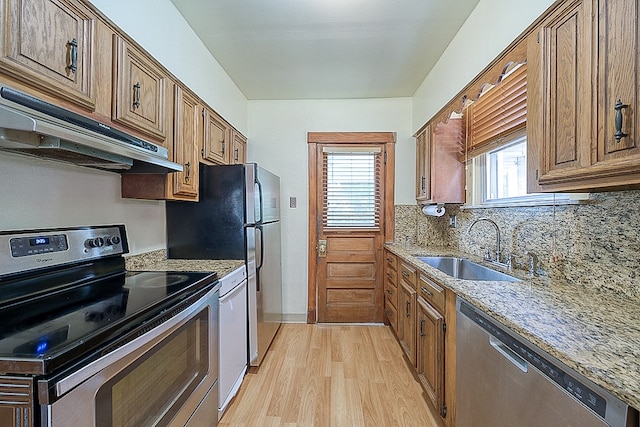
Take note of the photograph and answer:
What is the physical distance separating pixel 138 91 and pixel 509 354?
205 cm

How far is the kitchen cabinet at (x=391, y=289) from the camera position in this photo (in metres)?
3.01

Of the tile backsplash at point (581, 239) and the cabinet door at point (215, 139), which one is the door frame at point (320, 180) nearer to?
the cabinet door at point (215, 139)

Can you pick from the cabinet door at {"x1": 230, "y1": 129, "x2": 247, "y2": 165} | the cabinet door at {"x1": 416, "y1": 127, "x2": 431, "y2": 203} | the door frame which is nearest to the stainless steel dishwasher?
the cabinet door at {"x1": 416, "y1": 127, "x2": 431, "y2": 203}

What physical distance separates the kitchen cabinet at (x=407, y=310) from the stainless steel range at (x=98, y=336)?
4.58 feet

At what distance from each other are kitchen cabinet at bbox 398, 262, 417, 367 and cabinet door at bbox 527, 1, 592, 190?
1.24 m

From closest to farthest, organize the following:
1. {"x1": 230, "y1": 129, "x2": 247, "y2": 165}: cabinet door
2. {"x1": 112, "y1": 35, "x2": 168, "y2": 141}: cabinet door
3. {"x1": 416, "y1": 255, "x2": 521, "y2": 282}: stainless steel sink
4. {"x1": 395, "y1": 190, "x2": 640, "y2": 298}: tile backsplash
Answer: {"x1": 395, "y1": 190, "x2": 640, "y2": 298}: tile backsplash, {"x1": 112, "y1": 35, "x2": 168, "y2": 141}: cabinet door, {"x1": 416, "y1": 255, "x2": 521, "y2": 282}: stainless steel sink, {"x1": 230, "y1": 129, "x2": 247, "y2": 165}: cabinet door

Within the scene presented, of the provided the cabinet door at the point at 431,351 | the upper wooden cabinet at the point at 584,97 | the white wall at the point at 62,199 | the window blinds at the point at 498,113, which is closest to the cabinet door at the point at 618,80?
the upper wooden cabinet at the point at 584,97

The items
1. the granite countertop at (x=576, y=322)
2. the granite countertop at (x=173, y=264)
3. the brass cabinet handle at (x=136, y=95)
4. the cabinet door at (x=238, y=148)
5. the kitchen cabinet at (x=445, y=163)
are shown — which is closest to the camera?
the granite countertop at (x=576, y=322)

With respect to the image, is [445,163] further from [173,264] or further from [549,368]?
[173,264]

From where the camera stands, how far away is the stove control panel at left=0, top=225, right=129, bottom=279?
4.00 ft

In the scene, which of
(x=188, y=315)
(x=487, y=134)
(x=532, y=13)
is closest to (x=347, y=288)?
(x=487, y=134)

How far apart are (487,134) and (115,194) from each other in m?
2.55

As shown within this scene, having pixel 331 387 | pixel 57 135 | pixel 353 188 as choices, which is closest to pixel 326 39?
pixel 353 188

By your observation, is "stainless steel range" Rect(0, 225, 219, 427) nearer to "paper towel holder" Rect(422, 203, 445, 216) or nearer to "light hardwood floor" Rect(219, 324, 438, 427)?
"light hardwood floor" Rect(219, 324, 438, 427)
